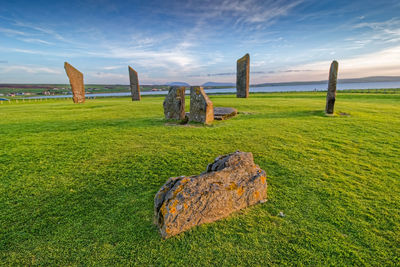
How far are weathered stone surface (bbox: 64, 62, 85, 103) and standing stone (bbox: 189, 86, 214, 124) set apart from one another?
1916 centimetres

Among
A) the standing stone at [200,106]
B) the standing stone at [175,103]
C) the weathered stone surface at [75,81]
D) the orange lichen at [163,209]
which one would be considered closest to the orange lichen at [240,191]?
the orange lichen at [163,209]

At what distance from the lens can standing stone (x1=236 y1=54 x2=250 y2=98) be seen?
24203 mm

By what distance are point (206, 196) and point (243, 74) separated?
2392 cm

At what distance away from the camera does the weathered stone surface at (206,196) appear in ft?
9.39

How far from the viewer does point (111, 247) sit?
106 inches

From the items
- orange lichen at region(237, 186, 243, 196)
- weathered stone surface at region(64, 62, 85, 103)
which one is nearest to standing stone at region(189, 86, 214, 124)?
orange lichen at region(237, 186, 243, 196)

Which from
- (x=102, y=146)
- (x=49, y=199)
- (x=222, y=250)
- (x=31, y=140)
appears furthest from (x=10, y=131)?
(x=222, y=250)

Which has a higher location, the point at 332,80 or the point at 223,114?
the point at 332,80

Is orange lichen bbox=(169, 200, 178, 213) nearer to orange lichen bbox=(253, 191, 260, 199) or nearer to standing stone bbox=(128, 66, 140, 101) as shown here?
orange lichen bbox=(253, 191, 260, 199)

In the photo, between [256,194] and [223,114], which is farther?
[223,114]

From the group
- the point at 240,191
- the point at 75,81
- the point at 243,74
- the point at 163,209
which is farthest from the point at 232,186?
the point at 75,81

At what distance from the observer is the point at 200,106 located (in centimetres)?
1005

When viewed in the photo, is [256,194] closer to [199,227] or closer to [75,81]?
[199,227]

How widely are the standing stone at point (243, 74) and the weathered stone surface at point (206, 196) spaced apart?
74.4 feet
